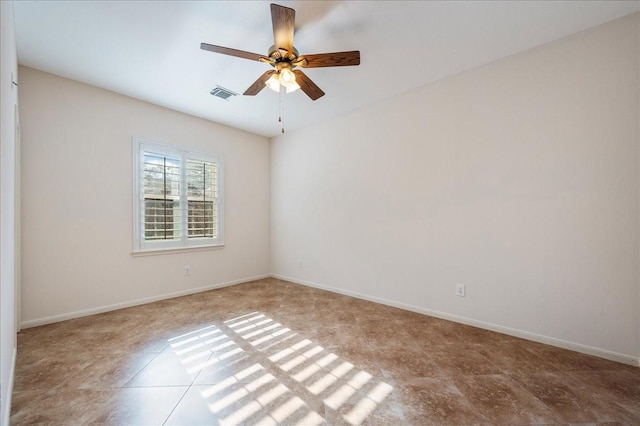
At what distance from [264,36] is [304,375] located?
2.85 metres

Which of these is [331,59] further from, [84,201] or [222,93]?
[84,201]

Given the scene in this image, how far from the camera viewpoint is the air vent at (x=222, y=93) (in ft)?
10.4

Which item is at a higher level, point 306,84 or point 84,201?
point 306,84

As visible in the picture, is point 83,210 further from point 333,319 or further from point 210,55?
point 333,319

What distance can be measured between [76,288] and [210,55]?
302 centimetres

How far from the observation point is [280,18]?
180cm

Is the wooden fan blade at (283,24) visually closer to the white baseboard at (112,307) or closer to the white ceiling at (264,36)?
the white ceiling at (264,36)

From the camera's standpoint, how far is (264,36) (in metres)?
2.31

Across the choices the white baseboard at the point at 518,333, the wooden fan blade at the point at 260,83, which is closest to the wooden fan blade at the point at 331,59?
the wooden fan blade at the point at 260,83

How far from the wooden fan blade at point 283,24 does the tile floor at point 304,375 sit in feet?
8.28

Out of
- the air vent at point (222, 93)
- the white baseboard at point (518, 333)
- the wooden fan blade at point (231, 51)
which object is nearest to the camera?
the wooden fan blade at point (231, 51)

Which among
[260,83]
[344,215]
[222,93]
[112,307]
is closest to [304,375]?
[344,215]

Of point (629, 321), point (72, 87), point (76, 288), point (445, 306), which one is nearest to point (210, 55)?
point (72, 87)

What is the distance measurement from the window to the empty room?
3 cm
